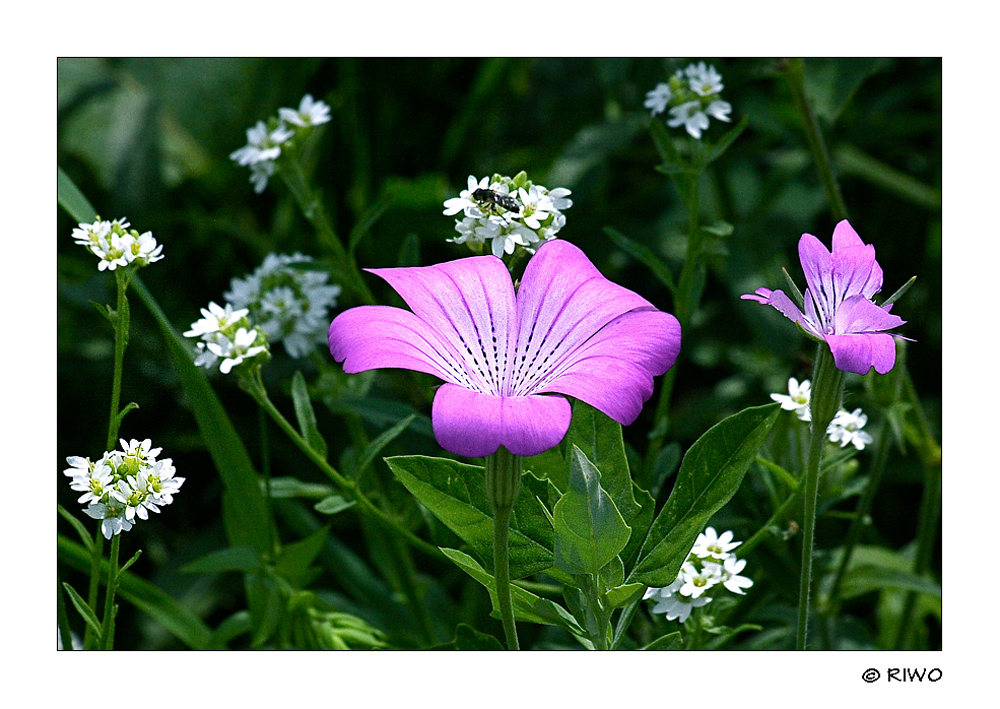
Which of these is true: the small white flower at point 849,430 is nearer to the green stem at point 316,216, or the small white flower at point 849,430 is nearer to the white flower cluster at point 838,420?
the white flower cluster at point 838,420

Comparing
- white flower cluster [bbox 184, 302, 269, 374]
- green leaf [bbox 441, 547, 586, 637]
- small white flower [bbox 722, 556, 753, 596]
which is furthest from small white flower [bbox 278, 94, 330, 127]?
small white flower [bbox 722, 556, 753, 596]

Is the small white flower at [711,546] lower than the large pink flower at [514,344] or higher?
lower

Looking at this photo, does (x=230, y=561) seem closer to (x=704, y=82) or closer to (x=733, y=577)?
(x=733, y=577)

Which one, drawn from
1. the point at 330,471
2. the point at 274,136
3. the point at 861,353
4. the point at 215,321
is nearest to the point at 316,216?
the point at 274,136

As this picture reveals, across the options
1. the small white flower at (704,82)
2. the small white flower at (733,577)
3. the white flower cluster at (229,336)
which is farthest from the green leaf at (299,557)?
the small white flower at (704,82)

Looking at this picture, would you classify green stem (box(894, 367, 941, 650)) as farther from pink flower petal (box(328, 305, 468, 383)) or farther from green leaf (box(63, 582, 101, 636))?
green leaf (box(63, 582, 101, 636))

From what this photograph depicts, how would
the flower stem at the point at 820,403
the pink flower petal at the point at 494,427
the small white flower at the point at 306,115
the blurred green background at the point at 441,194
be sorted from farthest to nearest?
1. the blurred green background at the point at 441,194
2. the small white flower at the point at 306,115
3. the flower stem at the point at 820,403
4. the pink flower petal at the point at 494,427
